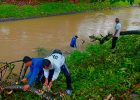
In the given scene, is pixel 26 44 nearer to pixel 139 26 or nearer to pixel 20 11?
pixel 20 11

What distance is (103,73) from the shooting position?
1305 centimetres

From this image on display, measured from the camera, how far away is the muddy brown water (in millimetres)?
21125

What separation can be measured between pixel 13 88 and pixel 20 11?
70.4 feet

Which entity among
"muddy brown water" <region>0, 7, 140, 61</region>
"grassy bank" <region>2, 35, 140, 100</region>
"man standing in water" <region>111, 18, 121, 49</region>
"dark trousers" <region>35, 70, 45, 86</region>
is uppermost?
"man standing in water" <region>111, 18, 121, 49</region>

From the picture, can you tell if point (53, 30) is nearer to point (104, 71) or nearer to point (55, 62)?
point (104, 71)

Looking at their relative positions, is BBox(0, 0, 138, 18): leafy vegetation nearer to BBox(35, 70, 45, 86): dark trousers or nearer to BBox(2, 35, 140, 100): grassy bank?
BBox(2, 35, 140, 100): grassy bank

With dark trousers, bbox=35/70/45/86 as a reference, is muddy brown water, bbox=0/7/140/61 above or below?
below

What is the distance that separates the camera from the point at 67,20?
32.0m

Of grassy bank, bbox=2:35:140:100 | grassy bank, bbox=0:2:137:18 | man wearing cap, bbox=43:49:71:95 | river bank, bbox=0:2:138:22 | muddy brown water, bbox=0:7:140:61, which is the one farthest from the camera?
grassy bank, bbox=0:2:137:18


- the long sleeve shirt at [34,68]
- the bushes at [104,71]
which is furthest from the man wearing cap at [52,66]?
the bushes at [104,71]

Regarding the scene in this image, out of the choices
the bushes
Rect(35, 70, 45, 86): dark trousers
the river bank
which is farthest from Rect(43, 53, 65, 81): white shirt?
the river bank

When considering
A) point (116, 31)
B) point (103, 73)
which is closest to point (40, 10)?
point (116, 31)

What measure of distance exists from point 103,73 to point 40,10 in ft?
68.7

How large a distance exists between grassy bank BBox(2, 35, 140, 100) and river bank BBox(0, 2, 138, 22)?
1464 cm
